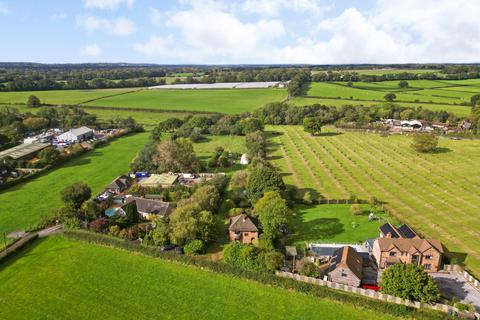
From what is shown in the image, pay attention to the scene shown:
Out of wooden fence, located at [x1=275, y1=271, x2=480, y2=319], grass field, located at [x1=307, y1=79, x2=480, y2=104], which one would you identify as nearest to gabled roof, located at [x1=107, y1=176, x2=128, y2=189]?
wooden fence, located at [x1=275, y1=271, x2=480, y2=319]

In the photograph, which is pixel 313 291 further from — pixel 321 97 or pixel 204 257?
pixel 321 97

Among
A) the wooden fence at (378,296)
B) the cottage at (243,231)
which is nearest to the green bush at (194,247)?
the cottage at (243,231)

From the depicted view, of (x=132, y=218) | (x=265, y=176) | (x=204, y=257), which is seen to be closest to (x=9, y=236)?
(x=132, y=218)

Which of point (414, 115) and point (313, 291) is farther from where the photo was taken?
point (414, 115)

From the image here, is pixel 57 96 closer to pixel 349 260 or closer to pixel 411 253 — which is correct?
pixel 349 260

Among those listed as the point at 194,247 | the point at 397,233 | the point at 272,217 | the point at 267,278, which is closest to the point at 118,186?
the point at 194,247

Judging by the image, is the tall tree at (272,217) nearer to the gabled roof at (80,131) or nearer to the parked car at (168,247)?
the parked car at (168,247)
